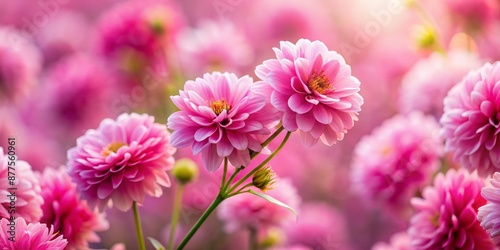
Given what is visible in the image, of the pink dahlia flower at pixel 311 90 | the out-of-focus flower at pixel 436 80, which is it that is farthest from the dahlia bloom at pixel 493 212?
the out-of-focus flower at pixel 436 80

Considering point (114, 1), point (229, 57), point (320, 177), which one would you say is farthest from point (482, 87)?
point (114, 1)

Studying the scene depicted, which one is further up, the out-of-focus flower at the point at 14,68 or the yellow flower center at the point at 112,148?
the out-of-focus flower at the point at 14,68

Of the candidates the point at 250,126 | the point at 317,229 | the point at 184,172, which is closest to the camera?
the point at 250,126

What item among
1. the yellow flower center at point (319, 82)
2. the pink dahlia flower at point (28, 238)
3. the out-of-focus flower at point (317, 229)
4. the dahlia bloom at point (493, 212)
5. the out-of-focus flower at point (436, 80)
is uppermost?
the pink dahlia flower at point (28, 238)

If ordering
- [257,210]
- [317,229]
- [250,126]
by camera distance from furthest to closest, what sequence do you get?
[317,229] < [257,210] < [250,126]

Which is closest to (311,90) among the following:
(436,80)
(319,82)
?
(319,82)

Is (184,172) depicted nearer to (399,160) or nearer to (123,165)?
(123,165)

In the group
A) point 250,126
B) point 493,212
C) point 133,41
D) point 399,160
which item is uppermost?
point 133,41

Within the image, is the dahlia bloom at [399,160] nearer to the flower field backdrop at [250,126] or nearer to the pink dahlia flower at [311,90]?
the flower field backdrop at [250,126]
